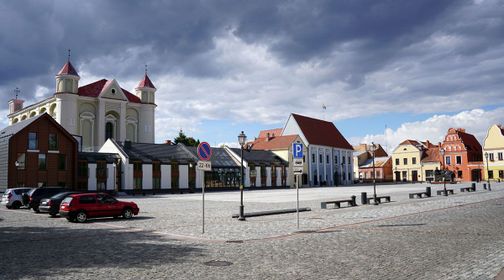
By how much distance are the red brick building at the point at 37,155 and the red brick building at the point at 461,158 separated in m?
74.5

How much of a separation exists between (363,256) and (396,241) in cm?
283

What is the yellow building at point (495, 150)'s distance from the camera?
89.4 meters

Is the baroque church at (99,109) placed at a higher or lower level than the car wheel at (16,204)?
higher

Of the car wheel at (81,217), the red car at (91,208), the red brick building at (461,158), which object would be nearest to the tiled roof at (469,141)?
the red brick building at (461,158)

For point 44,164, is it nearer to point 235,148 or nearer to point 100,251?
point 235,148

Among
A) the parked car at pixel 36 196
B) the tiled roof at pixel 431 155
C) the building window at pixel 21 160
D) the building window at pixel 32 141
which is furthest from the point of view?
the tiled roof at pixel 431 155

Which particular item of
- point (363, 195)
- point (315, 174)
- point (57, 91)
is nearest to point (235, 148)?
point (315, 174)

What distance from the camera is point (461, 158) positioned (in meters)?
93.8

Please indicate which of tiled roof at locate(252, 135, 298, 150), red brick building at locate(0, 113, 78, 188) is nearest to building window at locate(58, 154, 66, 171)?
red brick building at locate(0, 113, 78, 188)

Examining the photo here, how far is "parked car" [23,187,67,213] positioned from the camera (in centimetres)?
2808

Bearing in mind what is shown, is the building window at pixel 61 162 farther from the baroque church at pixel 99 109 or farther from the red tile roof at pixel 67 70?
the red tile roof at pixel 67 70

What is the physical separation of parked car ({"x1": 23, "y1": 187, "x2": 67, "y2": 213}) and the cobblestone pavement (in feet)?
34.1

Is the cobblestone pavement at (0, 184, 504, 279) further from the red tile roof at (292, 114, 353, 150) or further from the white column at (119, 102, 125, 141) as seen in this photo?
the red tile roof at (292, 114, 353, 150)

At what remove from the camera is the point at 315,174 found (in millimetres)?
89688
